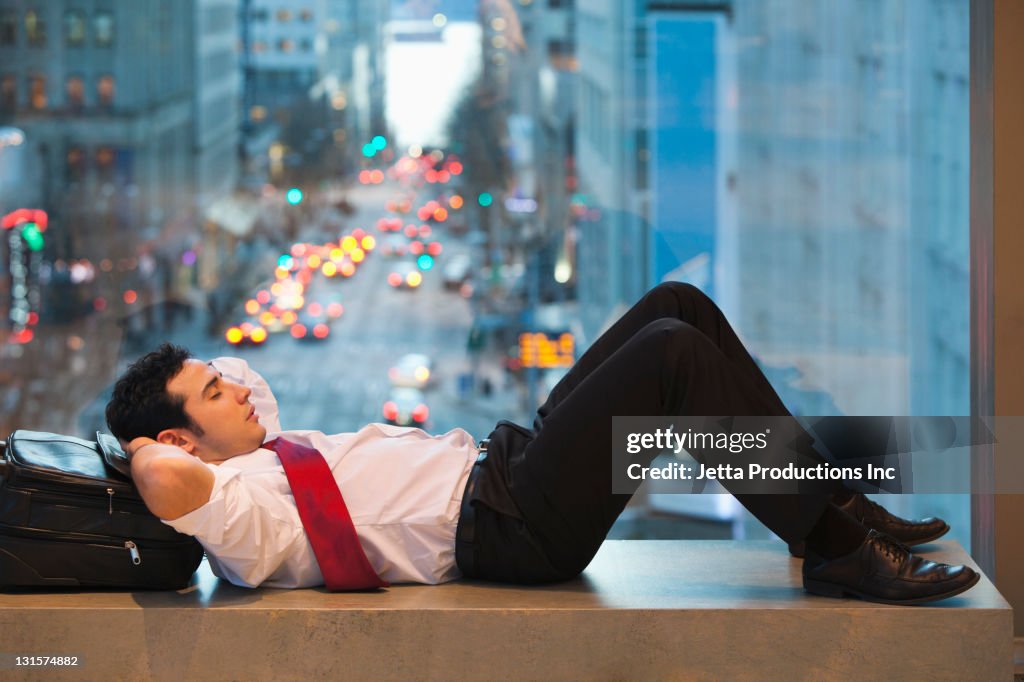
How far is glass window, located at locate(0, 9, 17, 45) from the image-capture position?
7500mm

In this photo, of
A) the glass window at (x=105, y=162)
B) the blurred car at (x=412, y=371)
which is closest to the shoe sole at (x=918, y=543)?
the blurred car at (x=412, y=371)

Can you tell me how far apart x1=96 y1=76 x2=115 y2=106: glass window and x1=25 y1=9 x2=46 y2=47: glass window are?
22.8 inches

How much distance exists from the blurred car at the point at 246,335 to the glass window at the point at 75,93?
1791 millimetres

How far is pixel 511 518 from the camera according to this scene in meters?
2.12

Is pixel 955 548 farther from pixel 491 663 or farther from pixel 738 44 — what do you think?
pixel 738 44

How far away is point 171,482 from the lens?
190 cm

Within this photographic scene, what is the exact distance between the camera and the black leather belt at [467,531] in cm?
213

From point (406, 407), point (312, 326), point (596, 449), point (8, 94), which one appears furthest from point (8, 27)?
point (596, 449)

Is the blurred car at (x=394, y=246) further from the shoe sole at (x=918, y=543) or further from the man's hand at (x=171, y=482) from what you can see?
the man's hand at (x=171, y=482)

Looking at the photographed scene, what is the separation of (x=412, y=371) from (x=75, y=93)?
2952 mm

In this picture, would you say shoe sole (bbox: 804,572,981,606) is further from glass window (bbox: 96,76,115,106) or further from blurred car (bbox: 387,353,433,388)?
glass window (bbox: 96,76,115,106)

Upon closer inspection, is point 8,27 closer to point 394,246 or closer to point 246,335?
point 246,335

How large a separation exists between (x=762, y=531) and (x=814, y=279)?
4.47 feet

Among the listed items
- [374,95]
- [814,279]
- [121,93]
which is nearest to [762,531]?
[814,279]
